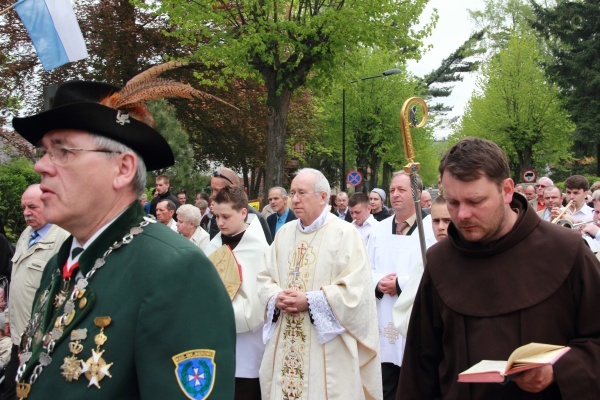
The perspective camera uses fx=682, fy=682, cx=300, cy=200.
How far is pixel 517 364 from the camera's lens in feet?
8.14

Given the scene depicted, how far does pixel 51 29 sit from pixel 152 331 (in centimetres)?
880

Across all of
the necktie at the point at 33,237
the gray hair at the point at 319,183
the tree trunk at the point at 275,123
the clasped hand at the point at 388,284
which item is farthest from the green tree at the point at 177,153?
the clasped hand at the point at 388,284

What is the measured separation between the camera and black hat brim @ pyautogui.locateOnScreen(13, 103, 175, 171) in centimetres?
221

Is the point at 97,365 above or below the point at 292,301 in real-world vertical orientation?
below

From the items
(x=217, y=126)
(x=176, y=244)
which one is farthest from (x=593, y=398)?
(x=217, y=126)

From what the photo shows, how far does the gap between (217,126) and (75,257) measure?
25611mm

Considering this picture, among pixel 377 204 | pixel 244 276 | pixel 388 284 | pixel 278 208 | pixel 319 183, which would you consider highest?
pixel 377 204

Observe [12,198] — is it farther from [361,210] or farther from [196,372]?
[196,372]

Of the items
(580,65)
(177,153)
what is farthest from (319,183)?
(580,65)

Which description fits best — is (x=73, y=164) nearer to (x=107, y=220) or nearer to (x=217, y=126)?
(x=107, y=220)

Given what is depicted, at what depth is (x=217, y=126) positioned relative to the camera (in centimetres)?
2762

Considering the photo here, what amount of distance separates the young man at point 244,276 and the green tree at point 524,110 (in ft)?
117

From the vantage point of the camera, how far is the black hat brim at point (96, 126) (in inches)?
86.8

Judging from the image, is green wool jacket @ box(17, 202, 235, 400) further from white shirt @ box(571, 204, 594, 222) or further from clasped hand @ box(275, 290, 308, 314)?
white shirt @ box(571, 204, 594, 222)
